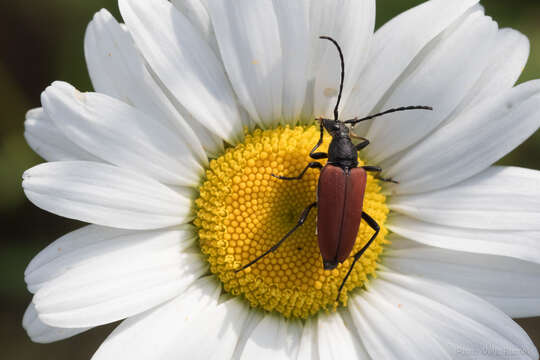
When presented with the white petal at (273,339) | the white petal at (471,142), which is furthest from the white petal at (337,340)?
the white petal at (471,142)

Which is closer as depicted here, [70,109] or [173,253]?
[70,109]

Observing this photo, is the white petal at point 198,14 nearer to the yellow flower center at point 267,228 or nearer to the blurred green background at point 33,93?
the yellow flower center at point 267,228

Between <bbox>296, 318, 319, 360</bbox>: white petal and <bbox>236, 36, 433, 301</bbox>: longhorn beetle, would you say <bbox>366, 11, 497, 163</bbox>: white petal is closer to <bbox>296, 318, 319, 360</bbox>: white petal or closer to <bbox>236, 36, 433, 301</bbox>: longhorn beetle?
<bbox>236, 36, 433, 301</bbox>: longhorn beetle

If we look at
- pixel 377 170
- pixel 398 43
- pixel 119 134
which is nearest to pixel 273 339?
pixel 377 170

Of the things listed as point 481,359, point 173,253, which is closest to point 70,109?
point 173,253

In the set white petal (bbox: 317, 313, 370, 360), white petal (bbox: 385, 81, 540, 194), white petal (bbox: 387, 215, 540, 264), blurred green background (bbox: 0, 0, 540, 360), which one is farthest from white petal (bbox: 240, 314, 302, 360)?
blurred green background (bbox: 0, 0, 540, 360)

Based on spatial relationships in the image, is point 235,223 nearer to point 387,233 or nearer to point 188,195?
point 188,195

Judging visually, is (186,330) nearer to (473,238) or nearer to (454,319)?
(454,319)
